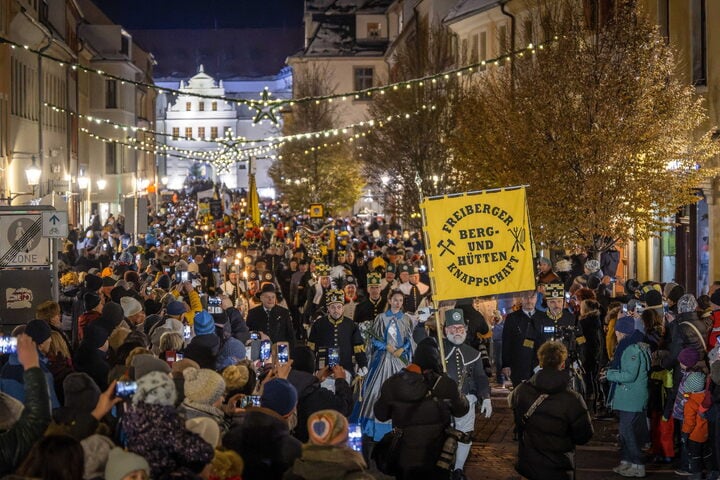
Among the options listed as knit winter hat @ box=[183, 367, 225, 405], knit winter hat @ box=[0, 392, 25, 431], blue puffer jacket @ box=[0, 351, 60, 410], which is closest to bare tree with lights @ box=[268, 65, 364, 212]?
blue puffer jacket @ box=[0, 351, 60, 410]

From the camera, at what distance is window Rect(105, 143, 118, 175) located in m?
65.0

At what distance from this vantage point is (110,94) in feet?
220

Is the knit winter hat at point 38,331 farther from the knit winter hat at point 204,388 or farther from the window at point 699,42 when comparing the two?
the window at point 699,42

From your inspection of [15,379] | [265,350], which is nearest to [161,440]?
[15,379]

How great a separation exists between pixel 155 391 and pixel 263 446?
1.00m

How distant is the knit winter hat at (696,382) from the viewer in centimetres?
1180

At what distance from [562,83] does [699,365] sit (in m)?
12.4

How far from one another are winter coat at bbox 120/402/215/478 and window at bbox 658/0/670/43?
68.3 feet

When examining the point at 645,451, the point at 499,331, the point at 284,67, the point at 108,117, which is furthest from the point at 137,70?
the point at 284,67

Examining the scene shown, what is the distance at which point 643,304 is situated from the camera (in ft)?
46.9


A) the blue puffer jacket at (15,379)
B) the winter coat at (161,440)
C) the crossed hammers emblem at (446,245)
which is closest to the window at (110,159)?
the crossed hammers emblem at (446,245)

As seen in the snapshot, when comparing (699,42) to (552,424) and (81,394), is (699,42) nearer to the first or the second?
(552,424)

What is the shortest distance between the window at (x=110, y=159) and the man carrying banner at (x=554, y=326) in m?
52.8

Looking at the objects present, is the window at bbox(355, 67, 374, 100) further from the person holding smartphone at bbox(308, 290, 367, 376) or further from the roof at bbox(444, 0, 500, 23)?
the person holding smartphone at bbox(308, 290, 367, 376)
